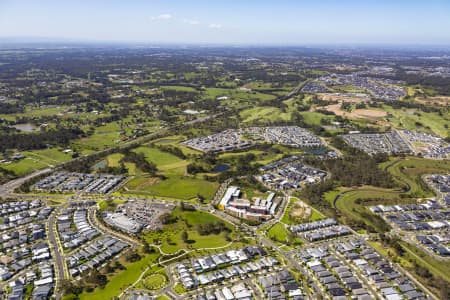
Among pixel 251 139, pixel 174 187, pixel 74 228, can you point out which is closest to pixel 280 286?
pixel 74 228

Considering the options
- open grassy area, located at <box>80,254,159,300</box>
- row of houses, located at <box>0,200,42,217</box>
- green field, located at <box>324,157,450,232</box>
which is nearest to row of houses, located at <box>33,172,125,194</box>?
row of houses, located at <box>0,200,42,217</box>

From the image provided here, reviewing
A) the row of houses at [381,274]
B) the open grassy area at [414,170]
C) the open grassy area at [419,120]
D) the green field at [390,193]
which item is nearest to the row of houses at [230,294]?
the row of houses at [381,274]

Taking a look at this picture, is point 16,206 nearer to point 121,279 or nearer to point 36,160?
point 36,160

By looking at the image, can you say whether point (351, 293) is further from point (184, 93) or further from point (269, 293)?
point (184, 93)

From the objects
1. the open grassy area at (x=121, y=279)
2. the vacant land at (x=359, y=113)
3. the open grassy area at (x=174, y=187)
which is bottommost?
the open grassy area at (x=121, y=279)

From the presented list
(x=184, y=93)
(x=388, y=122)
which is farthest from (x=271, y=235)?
(x=184, y=93)

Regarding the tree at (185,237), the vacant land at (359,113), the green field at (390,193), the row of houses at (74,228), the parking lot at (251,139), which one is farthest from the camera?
the vacant land at (359,113)

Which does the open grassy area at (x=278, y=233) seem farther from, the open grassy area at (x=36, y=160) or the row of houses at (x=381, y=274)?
the open grassy area at (x=36, y=160)

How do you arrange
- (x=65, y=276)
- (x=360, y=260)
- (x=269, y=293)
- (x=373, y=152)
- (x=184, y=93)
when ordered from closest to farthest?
1. (x=269, y=293)
2. (x=65, y=276)
3. (x=360, y=260)
4. (x=373, y=152)
5. (x=184, y=93)

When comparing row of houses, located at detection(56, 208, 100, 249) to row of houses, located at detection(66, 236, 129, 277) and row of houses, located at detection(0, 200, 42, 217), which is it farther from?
row of houses, located at detection(0, 200, 42, 217)
